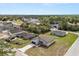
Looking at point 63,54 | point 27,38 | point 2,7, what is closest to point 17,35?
point 27,38

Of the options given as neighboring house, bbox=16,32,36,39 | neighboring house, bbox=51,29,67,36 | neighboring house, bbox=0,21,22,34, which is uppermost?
neighboring house, bbox=0,21,22,34

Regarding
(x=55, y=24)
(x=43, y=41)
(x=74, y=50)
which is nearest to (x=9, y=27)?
(x=43, y=41)

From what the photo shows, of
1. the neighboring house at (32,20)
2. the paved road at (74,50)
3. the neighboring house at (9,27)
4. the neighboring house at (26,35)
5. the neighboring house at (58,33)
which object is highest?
the neighboring house at (32,20)

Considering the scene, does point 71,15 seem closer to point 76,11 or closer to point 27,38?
point 76,11

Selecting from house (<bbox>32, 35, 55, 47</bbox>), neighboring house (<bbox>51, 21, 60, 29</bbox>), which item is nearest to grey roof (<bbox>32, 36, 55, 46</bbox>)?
house (<bbox>32, 35, 55, 47</bbox>)

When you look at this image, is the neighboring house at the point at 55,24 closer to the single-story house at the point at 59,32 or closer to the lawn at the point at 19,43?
the single-story house at the point at 59,32

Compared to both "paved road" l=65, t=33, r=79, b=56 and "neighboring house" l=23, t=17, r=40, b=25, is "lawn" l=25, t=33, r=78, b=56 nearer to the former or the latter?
"paved road" l=65, t=33, r=79, b=56

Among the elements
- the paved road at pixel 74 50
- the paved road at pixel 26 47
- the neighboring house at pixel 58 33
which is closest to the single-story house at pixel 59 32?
the neighboring house at pixel 58 33

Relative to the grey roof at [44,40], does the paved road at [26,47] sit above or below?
below
